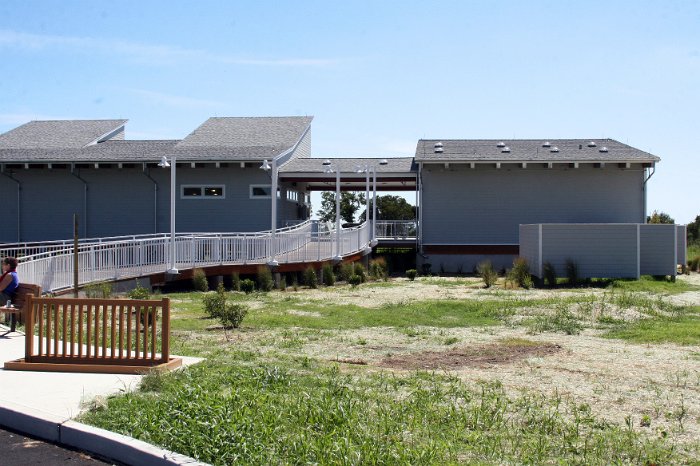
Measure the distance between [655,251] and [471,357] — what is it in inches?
691

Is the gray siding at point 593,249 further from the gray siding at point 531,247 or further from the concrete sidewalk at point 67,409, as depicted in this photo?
the concrete sidewalk at point 67,409

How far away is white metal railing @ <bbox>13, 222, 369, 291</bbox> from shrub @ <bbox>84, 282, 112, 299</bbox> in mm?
894

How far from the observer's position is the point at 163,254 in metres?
22.2

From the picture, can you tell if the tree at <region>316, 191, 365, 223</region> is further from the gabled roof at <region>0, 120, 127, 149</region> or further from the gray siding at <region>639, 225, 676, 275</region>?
the gray siding at <region>639, 225, 676, 275</region>

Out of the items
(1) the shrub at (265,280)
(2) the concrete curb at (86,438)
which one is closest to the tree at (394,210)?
(1) the shrub at (265,280)

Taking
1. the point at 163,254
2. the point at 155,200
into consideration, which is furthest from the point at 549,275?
the point at 155,200

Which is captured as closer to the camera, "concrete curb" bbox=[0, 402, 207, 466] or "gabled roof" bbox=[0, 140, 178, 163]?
"concrete curb" bbox=[0, 402, 207, 466]

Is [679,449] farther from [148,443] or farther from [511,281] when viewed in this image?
[511,281]

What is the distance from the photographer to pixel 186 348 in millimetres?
11602

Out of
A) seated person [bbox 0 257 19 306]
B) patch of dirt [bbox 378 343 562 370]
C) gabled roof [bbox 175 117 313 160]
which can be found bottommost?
patch of dirt [bbox 378 343 562 370]

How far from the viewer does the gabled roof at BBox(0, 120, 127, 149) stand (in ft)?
117

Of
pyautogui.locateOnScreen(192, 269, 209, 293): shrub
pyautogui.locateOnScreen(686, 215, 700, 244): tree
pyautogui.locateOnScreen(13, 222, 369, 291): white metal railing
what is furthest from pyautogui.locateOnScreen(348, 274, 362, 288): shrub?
pyautogui.locateOnScreen(686, 215, 700, 244): tree

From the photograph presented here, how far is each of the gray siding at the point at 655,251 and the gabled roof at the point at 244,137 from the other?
Answer: 14.2m

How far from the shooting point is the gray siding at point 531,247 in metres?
26.5
